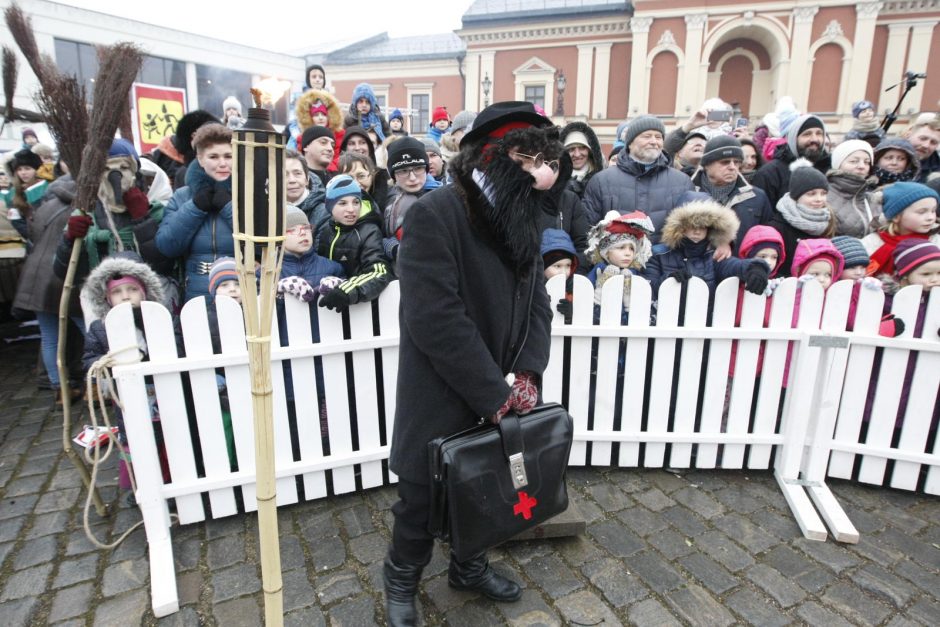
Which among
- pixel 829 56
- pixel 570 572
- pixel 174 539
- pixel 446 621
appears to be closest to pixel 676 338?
pixel 570 572

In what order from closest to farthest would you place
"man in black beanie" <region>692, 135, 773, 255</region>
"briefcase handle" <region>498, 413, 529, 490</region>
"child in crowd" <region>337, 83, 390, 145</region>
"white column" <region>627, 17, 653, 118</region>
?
"briefcase handle" <region>498, 413, 529, 490</region> → "man in black beanie" <region>692, 135, 773, 255</region> → "child in crowd" <region>337, 83, 390, 145</region> → "white column" <region>627, 17, 653, 118</region>

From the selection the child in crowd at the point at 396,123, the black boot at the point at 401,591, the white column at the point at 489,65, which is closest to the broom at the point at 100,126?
the black boot at the point at 401,591

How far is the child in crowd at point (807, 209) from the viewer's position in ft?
11.9

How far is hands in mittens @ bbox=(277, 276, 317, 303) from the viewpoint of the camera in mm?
2777

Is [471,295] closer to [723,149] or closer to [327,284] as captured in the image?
[327,284]

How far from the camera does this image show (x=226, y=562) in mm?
2627

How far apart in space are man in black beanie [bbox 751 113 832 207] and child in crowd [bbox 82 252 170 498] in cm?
459

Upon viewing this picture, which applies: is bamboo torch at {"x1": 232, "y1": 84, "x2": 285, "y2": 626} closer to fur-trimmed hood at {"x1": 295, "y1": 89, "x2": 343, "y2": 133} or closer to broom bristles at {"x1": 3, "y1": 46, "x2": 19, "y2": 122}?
fur-trimmed hood at {"x1": 295, "y1": 89, "x2": 343, "y2": 133}

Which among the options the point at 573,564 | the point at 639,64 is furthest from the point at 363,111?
the point at 639,64

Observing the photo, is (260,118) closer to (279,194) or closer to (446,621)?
(279,194)

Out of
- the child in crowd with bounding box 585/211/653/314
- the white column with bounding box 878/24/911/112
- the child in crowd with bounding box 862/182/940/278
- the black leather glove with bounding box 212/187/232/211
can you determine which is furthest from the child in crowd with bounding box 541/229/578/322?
the white column with bounding box 878/24/911/112

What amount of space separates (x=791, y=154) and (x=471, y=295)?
418cm

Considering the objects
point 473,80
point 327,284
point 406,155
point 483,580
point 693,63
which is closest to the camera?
point 483,580

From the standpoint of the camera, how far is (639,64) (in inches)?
1068
